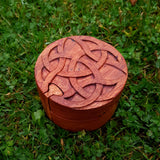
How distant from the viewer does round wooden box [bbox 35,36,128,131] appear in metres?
1.44

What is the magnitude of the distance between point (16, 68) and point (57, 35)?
59cm

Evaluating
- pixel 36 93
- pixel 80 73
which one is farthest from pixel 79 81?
pixel 36 93

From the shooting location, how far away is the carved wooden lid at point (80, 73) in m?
1.44

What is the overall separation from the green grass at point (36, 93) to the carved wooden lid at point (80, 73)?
0.36 m

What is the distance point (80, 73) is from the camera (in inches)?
60.3

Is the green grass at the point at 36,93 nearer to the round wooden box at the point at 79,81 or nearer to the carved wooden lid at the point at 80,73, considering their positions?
the round wooden box at the point at 79,81

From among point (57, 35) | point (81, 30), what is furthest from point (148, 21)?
point (57, 35)

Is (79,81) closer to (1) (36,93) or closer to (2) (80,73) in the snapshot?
(2) (80,73)

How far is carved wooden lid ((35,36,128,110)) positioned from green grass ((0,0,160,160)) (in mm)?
356

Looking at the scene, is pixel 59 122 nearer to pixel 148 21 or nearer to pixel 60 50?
pixel 60 50

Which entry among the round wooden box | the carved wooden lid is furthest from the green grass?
→ the carved wooden lid

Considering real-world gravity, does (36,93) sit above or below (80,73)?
below

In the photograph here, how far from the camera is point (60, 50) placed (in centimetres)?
168

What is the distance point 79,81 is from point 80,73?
0.19 feet
